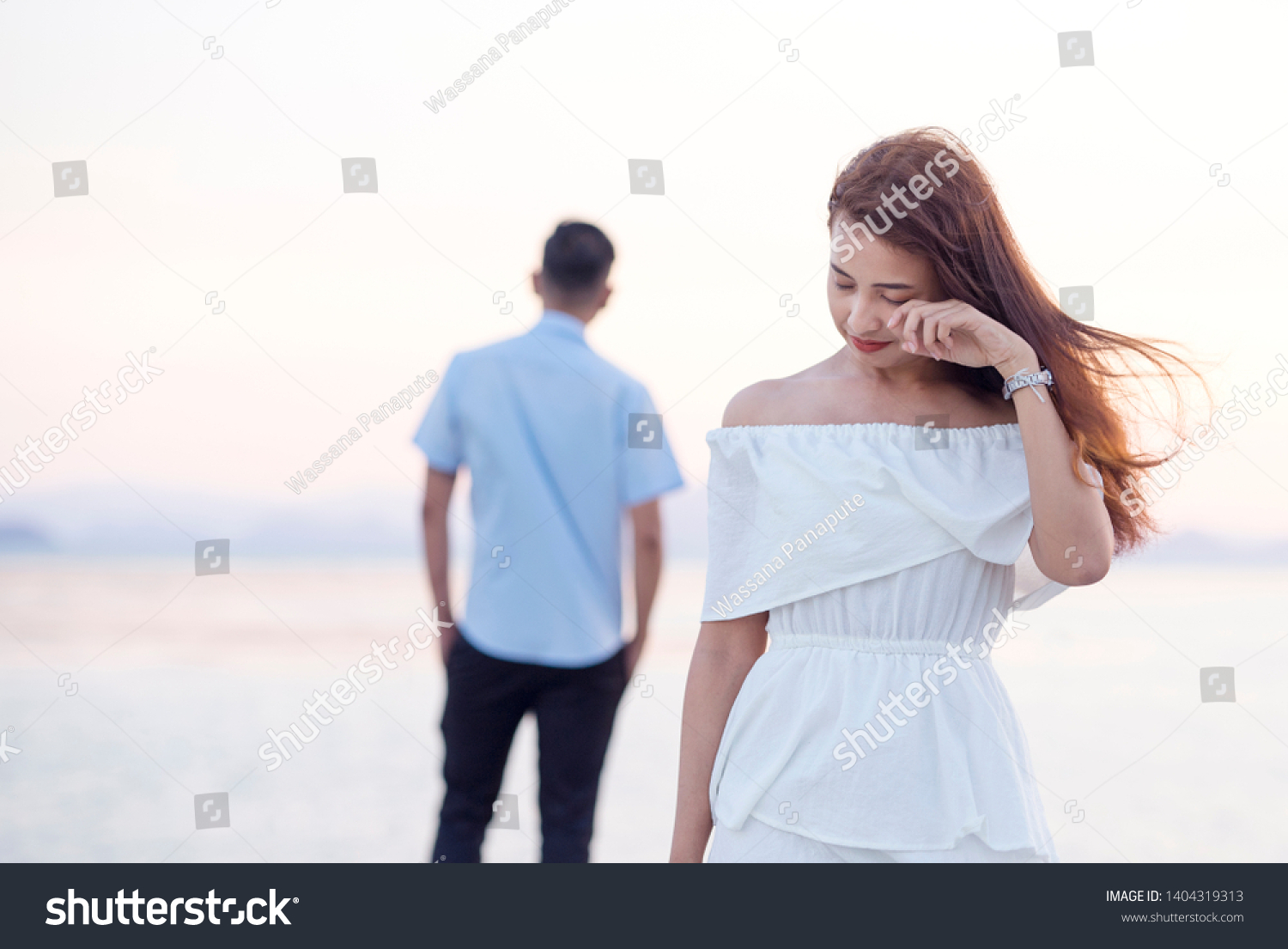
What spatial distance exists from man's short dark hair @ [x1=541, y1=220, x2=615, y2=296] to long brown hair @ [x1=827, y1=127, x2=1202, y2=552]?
35 centimetres

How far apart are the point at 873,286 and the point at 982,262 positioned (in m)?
0.13

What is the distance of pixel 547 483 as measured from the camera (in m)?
1.14

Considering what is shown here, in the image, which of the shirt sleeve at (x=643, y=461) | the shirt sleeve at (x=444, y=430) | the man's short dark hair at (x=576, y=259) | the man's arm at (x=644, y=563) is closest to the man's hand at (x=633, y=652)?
the man's arm at (x=644, y=563)

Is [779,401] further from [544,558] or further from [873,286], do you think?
[544,558]

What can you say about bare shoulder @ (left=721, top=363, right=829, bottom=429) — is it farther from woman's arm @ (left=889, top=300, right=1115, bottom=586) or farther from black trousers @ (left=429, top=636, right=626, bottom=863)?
black trousers @ (left=429, top=636, right=626, bottom=863)

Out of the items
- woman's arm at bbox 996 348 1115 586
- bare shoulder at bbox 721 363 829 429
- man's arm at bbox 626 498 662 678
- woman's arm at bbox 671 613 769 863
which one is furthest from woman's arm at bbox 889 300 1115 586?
man's arm at bbox 626 498 662 678

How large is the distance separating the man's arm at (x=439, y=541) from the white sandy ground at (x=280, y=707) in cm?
3

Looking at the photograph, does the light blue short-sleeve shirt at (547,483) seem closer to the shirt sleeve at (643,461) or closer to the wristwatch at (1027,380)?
the shirt sleeve at (643,461)

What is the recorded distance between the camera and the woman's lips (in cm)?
93

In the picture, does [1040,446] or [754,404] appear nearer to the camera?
[1040,446]

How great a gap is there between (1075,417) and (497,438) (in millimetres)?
654

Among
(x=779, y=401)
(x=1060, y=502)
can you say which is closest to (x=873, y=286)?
(x=779, y=401)
